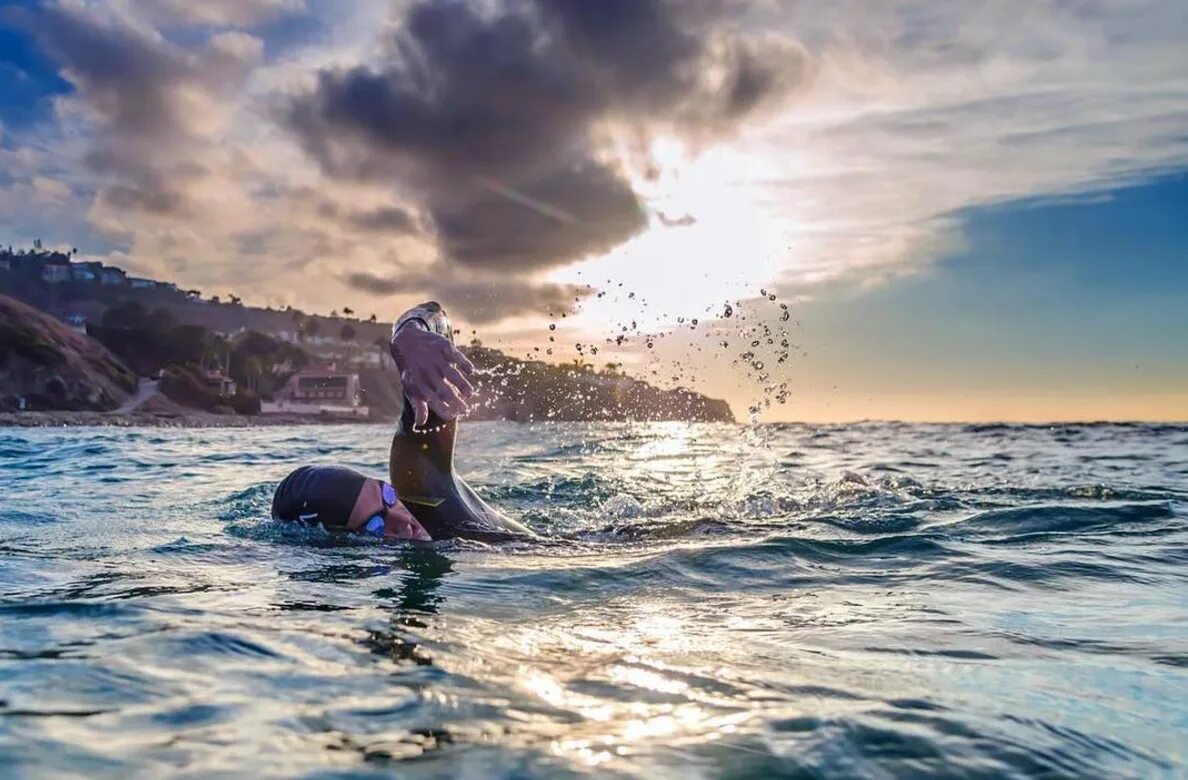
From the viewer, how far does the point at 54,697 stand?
2.71 m

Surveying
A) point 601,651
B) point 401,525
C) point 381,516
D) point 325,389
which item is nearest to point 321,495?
point 381,516

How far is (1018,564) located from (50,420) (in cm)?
8881

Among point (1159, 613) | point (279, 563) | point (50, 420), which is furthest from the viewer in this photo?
point (50, 420)

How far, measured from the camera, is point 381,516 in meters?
6.14

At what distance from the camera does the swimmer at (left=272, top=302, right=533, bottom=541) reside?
18.1ft

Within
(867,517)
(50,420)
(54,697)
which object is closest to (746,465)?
(867,517)

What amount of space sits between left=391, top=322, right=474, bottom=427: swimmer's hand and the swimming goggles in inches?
35.4

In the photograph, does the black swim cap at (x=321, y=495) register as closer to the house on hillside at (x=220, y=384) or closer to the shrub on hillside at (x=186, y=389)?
the shrub on hillside at (x=186, y=389)

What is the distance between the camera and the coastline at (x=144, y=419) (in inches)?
2958

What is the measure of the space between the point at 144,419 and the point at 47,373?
1207 cm

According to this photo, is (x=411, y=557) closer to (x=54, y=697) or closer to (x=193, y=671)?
(x=193, y=671)

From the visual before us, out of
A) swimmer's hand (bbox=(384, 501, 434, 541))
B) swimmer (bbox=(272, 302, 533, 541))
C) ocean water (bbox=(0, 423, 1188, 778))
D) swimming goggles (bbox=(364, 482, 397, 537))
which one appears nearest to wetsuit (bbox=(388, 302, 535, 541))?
swimmer (bbox=(272, 302, 533, 541))

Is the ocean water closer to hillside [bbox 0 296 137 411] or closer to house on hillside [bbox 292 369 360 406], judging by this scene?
hillside [bbox 0 296 137 411]

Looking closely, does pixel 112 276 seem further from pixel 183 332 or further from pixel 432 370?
pixel 432 370
